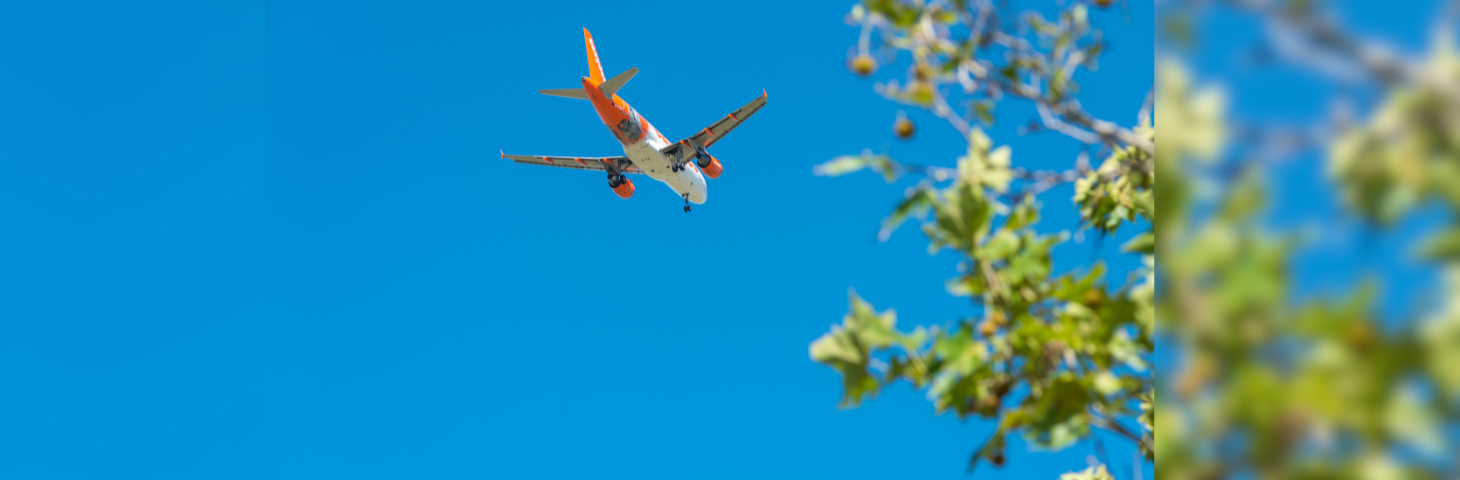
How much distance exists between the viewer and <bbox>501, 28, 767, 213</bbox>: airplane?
3572cm

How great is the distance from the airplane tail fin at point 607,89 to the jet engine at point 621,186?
306 inches

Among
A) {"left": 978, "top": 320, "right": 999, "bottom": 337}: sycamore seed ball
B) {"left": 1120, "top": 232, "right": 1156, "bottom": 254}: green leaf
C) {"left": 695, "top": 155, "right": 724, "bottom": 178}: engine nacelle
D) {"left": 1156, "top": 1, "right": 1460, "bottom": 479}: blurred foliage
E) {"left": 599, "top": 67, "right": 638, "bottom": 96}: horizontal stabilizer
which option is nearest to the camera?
{"left": 1156, "top": 1, "right": 1460, "bottom": 479}: blurred foliage

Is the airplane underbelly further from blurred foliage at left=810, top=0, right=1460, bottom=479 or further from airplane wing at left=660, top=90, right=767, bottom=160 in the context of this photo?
blurred foliage at left=810, top=0, right=1460, bottom=479

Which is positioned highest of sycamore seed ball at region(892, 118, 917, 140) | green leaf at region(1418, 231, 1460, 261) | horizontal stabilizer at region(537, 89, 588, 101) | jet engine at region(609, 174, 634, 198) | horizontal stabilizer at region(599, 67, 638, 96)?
jet engine at region(609, 174, 634, 198)

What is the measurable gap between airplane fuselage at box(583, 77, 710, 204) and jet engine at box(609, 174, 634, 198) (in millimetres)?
2527

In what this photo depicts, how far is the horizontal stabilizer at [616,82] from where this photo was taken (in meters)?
34.2

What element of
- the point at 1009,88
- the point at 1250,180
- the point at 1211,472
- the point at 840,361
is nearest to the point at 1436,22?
the point at 1250,180

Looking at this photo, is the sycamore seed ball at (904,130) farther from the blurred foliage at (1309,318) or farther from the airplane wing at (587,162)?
the airplane wing at (587,162)

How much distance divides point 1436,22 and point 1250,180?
0.25 m

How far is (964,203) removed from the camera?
3590 mm

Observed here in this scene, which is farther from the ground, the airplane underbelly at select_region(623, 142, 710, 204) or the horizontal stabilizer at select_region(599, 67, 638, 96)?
the airplane underbelly at select_region(623, 142, 710, 204)

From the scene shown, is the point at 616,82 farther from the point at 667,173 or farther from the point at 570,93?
the point at 667,173

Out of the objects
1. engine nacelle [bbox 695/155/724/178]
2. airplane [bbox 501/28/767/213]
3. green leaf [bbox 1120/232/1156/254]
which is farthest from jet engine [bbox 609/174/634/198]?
green leaf [bbox 1120/232/1156/254]

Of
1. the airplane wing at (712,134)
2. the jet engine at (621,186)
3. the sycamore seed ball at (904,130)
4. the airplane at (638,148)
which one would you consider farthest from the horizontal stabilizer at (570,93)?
the sycamore seed ball at (904,130)
